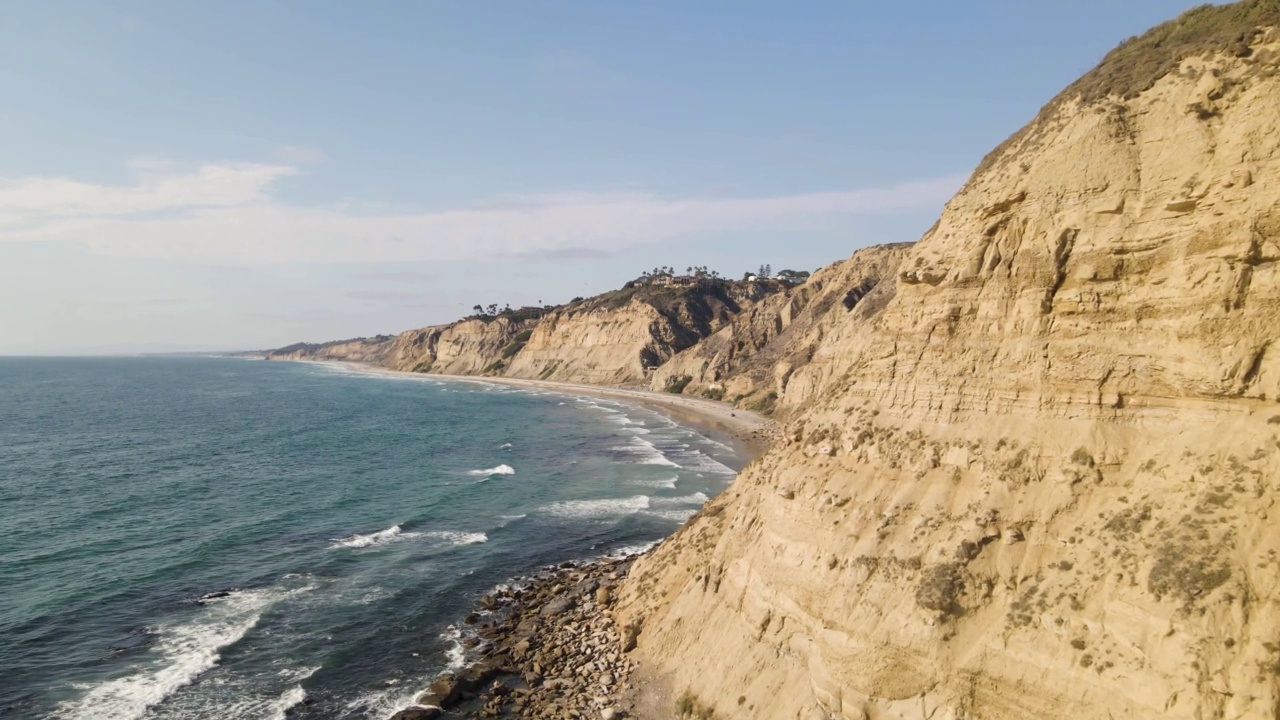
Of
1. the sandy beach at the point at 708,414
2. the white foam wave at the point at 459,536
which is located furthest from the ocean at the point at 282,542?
the sandy beach at the point at 708,414

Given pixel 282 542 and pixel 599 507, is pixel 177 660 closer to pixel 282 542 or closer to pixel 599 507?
pixel 282 542

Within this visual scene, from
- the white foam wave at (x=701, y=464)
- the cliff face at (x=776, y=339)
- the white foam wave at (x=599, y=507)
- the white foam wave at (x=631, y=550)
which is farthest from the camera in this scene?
the cliff face at (x=776, y=339)

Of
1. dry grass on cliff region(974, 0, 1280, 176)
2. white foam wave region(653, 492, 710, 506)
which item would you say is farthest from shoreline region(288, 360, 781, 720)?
dry grass on cliff region(974, 0, 1280, 176)

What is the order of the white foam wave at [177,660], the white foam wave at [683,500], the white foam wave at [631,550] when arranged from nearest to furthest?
1. the white foam wave at [177,660]
2. the white foam wave at [631,550]
3. the white foam wave at [683,500]

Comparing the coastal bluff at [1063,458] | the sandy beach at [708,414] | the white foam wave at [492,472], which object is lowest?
the white foam wave at [492,472]

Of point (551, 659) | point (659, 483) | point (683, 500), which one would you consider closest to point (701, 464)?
point (659, 483)

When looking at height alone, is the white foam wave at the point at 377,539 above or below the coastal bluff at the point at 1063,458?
below

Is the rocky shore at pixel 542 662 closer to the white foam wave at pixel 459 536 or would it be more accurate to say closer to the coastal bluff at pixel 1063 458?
the coastal bluff at pixel 1063 458
